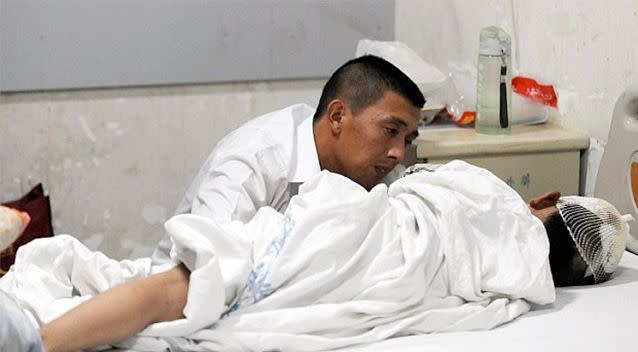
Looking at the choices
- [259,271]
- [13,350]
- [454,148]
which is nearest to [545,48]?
[454,148]

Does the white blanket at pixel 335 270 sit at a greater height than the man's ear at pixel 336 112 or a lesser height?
lesser

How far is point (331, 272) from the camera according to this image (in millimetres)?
1609

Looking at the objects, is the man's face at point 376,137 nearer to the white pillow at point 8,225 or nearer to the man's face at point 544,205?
the man's face at point 544,205

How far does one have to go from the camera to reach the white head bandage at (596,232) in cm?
190

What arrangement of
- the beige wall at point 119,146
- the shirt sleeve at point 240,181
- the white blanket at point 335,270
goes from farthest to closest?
the beige wall at point 119,146 → the shirt sleeve at point 240,181 → the white blanket at point 335,270

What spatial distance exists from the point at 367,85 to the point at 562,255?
0.65 m

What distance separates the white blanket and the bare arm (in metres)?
0.03

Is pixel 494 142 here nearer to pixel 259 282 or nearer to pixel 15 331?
pixel 259 282

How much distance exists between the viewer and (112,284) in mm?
1629

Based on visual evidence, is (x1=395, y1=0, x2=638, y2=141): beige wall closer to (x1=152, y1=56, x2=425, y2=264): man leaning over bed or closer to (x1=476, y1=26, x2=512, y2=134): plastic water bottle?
(x1=476, y1=26, x2=512, y2=134): plastic water bottle

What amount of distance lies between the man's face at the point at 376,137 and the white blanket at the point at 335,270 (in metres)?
0.41

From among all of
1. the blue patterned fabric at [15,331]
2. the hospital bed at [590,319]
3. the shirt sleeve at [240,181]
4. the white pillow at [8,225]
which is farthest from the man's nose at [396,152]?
the blue patterned fabric at [15,331]

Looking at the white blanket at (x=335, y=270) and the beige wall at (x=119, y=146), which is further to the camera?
the beige wall at (x=119, y=146)

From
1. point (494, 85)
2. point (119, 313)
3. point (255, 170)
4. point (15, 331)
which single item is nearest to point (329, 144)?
point (255, 170)
